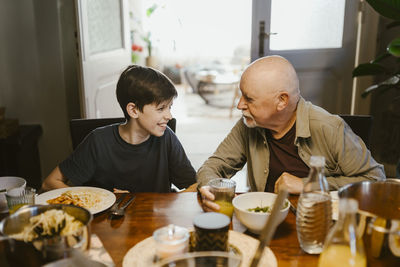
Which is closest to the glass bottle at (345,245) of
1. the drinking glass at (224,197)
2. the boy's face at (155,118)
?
the drinking glass at (224,197)

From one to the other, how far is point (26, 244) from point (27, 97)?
2.60 meters

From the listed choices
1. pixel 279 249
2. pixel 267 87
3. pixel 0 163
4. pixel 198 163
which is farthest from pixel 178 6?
pixel 279 249

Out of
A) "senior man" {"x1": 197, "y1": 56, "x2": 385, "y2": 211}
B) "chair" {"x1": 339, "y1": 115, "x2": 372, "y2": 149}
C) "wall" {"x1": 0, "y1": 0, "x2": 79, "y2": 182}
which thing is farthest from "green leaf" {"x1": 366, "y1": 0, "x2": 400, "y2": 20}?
"wall" {"x1": 0, "y1": 0, "x2": 79, "y2": 182}

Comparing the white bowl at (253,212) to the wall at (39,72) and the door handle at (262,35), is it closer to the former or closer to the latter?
the door handle at (262,35)

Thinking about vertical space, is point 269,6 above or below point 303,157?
above

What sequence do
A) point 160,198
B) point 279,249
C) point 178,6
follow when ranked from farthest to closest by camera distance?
point 178,6 → point 160,198 → point 279,249

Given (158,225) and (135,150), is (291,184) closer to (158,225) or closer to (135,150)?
(158,225)

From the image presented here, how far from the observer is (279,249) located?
1042mm

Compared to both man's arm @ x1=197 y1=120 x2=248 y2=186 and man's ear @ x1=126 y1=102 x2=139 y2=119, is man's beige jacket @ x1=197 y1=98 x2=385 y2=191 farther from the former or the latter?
man's ear @ x1=126 y1=102 x2=139 y2=119

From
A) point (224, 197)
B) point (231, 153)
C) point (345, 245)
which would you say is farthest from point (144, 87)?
point (345, 245)

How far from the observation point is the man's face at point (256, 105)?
1.58 metres

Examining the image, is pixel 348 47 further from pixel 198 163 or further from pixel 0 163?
pixel 0 163

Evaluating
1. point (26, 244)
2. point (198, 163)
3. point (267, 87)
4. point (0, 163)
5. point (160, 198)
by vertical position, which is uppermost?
point (267, 87)

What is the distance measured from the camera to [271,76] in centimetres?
Answer: 156
